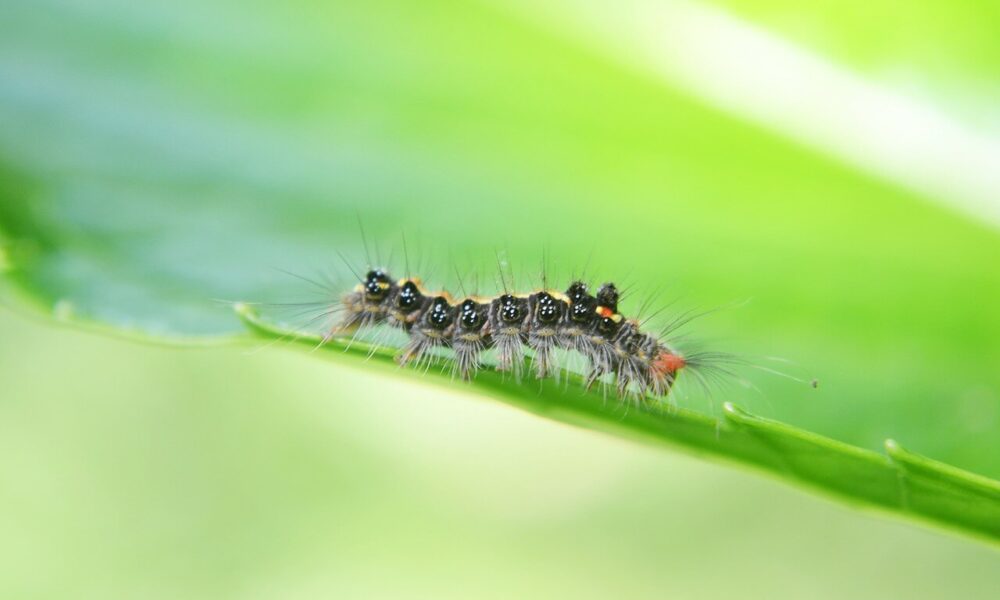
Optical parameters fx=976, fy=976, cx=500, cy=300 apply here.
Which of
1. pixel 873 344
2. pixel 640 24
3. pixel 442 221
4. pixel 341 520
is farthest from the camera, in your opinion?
pixel 341 520

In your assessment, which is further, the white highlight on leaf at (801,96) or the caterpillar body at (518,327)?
the caterpillar body at (518,327)

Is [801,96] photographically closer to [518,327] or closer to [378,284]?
[518,327]

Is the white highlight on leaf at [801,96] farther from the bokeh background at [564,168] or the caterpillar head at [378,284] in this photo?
the caterpillar head at [378,284]

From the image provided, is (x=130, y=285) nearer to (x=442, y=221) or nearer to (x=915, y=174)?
(x=442, y=221)

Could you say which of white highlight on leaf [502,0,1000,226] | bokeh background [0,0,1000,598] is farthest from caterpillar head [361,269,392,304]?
white highlight on leaf [502,0,1000,226]

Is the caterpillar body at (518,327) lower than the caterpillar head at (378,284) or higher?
lower

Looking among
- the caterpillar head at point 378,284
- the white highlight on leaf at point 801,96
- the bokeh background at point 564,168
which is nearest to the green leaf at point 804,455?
the bokeh background at point 564,168

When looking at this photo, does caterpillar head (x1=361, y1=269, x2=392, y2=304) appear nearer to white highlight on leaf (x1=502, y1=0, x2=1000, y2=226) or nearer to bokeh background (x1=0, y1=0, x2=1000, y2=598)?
bokeh background (x1=0, y1=0, x2=1000, y2=598)

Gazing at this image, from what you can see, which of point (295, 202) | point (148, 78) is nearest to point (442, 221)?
point (295, 202)

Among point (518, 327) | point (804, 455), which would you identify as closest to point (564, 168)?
point (518, 327)
